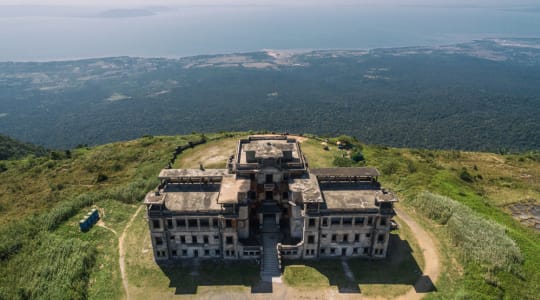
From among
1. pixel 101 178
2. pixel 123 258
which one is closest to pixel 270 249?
pixel 123 258

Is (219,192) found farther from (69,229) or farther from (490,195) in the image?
(490,195)

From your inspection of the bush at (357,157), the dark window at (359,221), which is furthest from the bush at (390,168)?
the dark window at (359,221)

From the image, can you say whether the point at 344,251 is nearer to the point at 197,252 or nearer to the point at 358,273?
the point at 358,273

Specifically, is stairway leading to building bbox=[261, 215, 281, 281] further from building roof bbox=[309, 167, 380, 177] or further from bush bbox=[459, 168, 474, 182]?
bush bbox=[459, 168, 474, 182]

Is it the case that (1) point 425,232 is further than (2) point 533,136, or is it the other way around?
(2) point 533,136

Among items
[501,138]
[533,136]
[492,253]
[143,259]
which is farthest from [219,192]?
[533,136]

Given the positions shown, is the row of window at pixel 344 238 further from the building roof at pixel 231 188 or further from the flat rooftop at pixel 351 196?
the building roof at pixel 231 188

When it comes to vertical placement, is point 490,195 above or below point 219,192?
below
